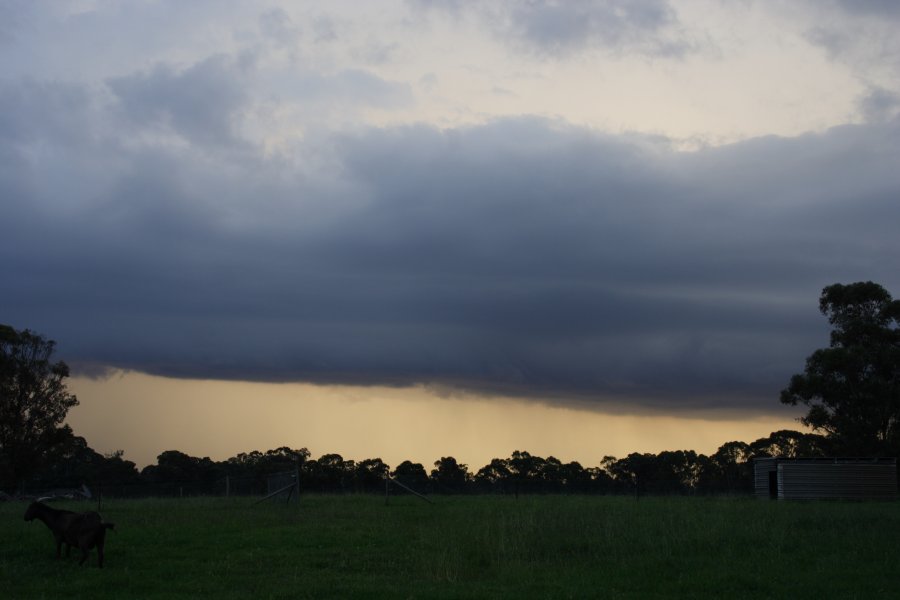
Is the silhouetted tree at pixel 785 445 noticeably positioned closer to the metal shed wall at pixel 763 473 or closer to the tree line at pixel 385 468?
the tree line at pixel 385 468

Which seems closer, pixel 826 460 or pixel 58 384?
pixel 826 460

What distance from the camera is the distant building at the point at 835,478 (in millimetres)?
49688

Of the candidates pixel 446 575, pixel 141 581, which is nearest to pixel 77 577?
pixel 141 581

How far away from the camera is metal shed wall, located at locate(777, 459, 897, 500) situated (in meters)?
49.7

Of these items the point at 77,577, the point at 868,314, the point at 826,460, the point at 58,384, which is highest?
the point at 868,314

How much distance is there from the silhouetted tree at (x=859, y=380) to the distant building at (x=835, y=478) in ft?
34.2

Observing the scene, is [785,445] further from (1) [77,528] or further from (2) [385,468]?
(1) [77,528]

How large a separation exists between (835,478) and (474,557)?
37.0m

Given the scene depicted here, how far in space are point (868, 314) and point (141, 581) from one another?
193ft

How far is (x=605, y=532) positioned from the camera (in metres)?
23.9

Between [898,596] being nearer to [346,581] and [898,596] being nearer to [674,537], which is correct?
[674,537]

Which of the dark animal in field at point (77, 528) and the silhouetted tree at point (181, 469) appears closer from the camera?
the dark animal in field at point (77, 528)

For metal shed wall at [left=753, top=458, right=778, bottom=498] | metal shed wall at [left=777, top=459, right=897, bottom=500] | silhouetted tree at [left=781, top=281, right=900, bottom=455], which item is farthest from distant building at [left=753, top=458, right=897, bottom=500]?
silhouetted tree at [left=781, top=281, right=900, bottom=455]

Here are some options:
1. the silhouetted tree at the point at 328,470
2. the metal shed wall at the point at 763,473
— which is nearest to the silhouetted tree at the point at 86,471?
the silhouetted tree at the point at 328,470
